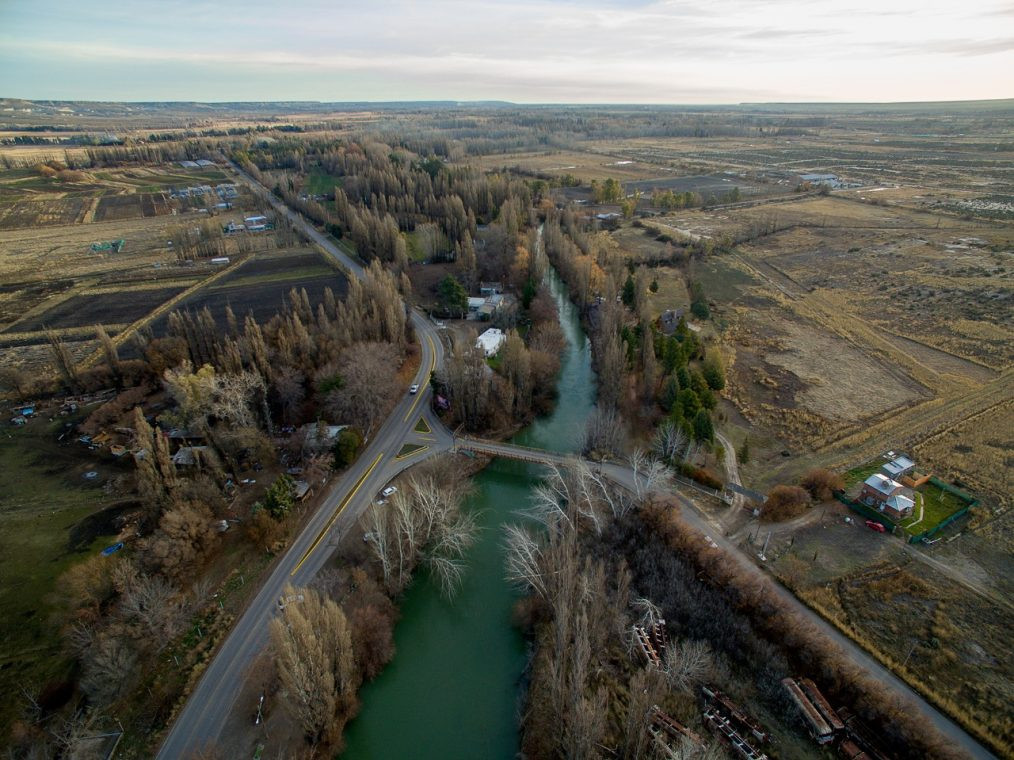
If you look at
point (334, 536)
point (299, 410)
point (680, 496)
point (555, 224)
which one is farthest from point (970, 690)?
Result: point (555, 224)

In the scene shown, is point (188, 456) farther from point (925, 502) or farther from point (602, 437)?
point (925, 502)

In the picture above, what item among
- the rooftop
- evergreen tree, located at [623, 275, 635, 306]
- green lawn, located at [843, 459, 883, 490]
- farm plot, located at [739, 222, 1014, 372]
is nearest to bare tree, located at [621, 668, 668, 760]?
the rooftop

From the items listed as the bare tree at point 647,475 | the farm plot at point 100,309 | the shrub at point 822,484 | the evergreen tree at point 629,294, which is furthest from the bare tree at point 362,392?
the farm plot at point 100,309

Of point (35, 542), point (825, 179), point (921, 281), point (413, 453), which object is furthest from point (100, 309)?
point (825, 179)

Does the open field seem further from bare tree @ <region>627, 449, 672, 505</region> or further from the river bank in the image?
the river bank

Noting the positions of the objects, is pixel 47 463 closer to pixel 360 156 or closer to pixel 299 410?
pixel 299 410
